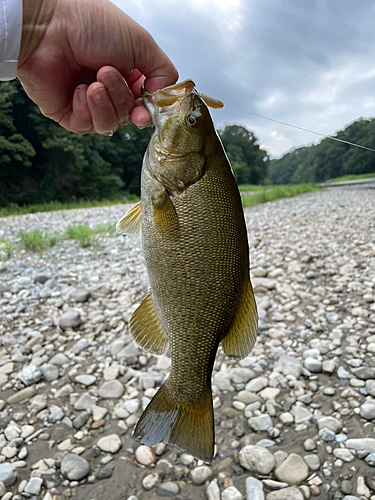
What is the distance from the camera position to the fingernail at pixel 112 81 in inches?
61.2

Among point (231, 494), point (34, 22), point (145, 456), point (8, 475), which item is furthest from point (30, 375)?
point (34, 22)

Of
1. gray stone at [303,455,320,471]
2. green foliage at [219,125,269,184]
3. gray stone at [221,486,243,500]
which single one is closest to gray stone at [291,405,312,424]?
gray stone at [303,455,320,471]

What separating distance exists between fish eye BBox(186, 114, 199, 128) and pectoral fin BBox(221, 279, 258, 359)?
1.98ft

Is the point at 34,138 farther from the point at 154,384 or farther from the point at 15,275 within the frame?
the point at 154,384

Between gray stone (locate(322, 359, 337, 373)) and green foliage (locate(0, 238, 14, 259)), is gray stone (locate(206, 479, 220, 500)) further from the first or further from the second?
green foliage (locate(0, 238, 14, 259))

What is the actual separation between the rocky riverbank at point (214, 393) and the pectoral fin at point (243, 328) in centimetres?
133

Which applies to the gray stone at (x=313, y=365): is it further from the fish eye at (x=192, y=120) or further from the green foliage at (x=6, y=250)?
the green foliage at (x=6, y=250)

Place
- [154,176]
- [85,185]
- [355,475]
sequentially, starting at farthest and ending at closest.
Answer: [85,185] → [355,475] → [154,176]

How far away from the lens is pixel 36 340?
3.70m

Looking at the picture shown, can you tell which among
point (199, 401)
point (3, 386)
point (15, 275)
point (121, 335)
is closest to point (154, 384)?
point (121, 335)

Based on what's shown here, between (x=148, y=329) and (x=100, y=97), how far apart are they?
1060mm

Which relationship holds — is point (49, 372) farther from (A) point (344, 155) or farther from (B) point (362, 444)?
(A) point (344, 155)

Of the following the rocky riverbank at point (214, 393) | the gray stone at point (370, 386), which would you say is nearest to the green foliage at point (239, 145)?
the rocky riverbank at point (214, 393)

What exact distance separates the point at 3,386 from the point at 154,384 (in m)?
1.33
